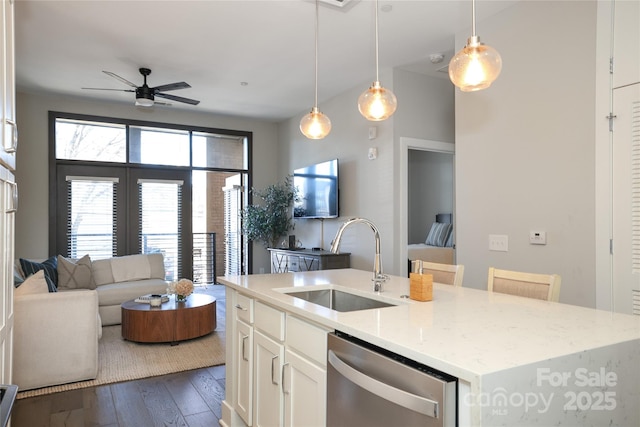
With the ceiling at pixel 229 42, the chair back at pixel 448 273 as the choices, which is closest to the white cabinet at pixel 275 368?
the chair back at pixel 448 273

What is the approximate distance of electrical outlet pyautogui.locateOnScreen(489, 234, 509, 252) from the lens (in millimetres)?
3243

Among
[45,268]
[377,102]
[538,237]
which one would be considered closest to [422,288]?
[377,102]

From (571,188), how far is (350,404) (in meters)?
2.34

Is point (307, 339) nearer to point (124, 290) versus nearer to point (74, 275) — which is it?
point (124, 290)

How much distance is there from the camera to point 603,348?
1.15 meters

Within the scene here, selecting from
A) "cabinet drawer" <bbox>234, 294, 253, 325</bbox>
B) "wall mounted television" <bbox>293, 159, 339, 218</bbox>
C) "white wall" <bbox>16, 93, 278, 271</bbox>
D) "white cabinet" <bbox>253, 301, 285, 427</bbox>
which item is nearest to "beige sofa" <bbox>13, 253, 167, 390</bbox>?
"cabinet drawer" <bbox>234, 294, 253, 325</bbox>

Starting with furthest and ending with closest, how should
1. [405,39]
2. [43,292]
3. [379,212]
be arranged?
[379,212], [405,39], [43,292]

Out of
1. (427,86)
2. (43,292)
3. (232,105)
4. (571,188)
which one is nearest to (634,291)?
(571,188)

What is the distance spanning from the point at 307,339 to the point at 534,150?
7.84ft

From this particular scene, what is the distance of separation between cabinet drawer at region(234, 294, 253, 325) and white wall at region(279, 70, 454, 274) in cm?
246

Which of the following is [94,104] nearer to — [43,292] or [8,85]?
[43,292]

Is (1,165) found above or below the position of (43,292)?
above

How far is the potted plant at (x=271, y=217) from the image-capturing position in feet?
21.2

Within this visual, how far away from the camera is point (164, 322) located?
151 inches
